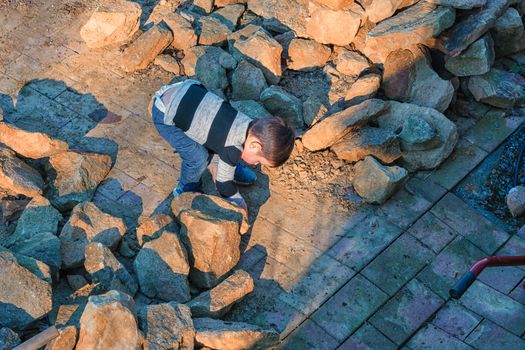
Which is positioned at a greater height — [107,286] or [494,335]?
[107,286]

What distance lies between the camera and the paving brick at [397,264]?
5.32 meters

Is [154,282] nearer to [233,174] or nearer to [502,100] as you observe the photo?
[233,174]

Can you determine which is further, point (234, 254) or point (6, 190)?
point (6, 190)

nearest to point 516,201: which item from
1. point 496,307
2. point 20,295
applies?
point 496,307

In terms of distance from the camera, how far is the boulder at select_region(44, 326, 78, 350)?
417cm

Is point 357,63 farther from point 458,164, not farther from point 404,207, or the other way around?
point 404,207

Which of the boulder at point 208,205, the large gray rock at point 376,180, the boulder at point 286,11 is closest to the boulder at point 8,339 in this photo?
the boulder at point 208,205

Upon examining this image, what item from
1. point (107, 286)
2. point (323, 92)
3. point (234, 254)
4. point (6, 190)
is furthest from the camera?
point (323, 92)

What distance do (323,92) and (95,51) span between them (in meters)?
2.18

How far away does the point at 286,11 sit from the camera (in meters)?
7.39

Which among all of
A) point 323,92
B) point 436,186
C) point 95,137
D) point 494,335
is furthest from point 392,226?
point 95,137

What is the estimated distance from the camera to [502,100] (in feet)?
21.8

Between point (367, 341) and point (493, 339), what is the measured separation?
83 cm

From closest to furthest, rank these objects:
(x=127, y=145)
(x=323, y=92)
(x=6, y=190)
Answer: (x=6, y=190) → (x=127, y=145) → (x=323, y=92)
